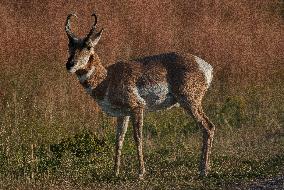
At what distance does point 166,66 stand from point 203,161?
110 cm

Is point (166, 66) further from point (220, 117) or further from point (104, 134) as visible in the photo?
point (220, 117)

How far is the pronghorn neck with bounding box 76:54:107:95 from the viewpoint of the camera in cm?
810

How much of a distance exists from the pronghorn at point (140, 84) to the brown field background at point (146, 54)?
119 centimetres

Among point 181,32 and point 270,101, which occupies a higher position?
point 181,32

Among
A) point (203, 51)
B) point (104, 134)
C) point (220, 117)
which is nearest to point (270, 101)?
point (220, 117)

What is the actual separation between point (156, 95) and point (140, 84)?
20 cm

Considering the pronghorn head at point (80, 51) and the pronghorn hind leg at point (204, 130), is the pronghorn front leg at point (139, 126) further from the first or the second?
the pronghorn head at point (80, 51)

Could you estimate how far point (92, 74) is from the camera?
8133mm

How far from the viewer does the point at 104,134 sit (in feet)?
33.2

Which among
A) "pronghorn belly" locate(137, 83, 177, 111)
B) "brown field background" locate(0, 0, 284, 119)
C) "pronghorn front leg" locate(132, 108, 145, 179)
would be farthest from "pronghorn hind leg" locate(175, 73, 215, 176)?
"brown field background" locate(0, 0, 284, 119)

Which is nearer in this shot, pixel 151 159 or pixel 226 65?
pixel 151 159

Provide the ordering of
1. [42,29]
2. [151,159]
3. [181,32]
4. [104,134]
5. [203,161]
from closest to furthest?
[203,161] → [151,159] → [104,134] → [42,29] → [181,32]

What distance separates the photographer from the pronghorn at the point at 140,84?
8.02 metres

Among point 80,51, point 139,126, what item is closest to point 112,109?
point 139,126
